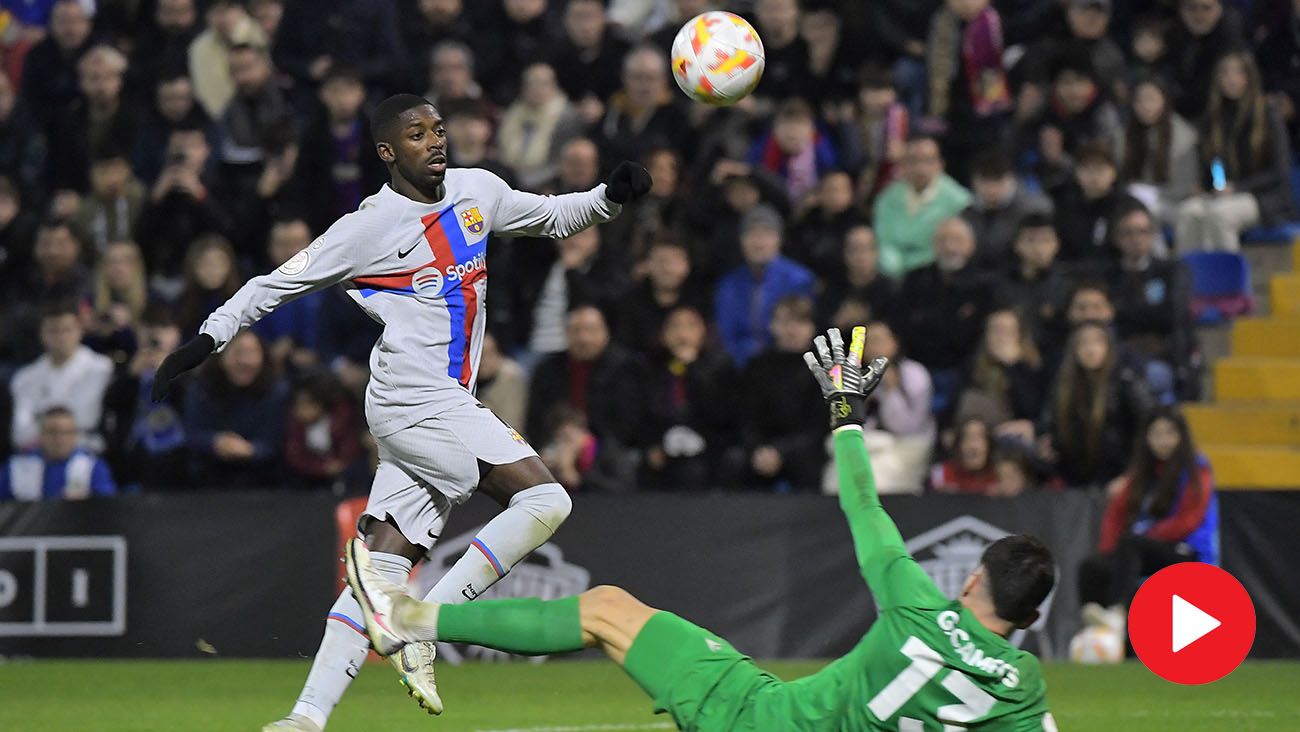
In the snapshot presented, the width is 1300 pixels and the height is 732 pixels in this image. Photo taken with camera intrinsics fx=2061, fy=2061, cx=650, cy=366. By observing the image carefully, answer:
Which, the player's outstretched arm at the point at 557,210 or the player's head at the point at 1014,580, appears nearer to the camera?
the player's head at the point at 1014,580

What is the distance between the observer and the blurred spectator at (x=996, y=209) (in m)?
14.9

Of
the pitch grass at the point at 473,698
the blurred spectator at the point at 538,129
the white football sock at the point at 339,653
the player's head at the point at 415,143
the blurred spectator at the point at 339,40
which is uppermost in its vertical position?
the blurred spectator at the point at 339,40

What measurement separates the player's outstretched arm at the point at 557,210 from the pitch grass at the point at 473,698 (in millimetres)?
2337

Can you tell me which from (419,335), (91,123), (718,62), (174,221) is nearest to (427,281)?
(419,335)

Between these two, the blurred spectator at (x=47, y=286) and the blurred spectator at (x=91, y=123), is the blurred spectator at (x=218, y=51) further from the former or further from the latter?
the blurred spectator at (x=47, y=286)

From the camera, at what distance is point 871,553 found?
6.06 metres

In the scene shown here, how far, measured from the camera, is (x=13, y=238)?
17250mm

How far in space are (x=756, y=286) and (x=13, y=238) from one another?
21.5 ft

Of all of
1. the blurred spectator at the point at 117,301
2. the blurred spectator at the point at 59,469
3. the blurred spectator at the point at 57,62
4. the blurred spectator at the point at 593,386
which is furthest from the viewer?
the blurred spectator at the point at 57,62

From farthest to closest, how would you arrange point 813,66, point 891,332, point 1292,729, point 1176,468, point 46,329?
1. point 813,66
2. point 46,329
3. point 891,332
4. point 1176,468
5. point 1292,729

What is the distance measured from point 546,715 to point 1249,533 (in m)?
5.29

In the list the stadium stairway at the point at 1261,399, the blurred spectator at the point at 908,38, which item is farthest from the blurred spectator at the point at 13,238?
the stadium stairway at the point at 1261,399

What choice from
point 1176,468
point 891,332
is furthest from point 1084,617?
point 891,332

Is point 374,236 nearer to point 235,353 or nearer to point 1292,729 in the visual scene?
point 1292,729
